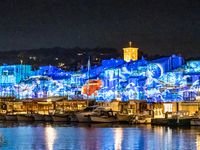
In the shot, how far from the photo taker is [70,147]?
41781 mm

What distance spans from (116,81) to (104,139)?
149 feet

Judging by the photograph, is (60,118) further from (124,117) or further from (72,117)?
(124,117)

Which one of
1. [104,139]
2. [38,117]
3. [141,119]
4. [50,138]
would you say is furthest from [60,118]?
[104,139]

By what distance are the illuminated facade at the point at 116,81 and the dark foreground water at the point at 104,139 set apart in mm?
21748

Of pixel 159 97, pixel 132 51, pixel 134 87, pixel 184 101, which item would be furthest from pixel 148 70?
pixel 132 51

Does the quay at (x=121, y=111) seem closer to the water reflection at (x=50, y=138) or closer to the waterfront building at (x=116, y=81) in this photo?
the waterfront building at (x=116, y=81)

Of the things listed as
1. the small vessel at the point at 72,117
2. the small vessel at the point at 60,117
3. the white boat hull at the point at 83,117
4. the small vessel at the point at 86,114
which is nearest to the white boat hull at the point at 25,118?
the small vessel at the point at 60,117

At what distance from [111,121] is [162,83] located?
46.8 ft

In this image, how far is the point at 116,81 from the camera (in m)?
92.9

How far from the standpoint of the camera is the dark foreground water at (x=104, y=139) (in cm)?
4206

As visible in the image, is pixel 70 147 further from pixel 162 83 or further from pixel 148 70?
pixel 148 70

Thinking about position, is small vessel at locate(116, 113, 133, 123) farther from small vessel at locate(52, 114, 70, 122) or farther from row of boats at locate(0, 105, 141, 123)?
small vessel at locate(52, 114, 70, 122)

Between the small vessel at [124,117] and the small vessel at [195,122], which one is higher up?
the small vessel at [124,117]

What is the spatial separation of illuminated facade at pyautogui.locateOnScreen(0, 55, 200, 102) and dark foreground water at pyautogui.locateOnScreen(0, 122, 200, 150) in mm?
21748
